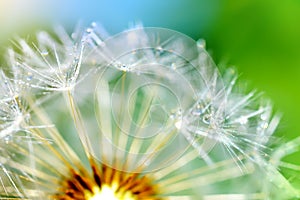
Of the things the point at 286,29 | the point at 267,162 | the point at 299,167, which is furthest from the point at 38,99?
the point at 286,29

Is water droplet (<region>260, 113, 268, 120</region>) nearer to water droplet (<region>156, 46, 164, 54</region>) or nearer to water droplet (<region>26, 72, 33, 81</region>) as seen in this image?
water droplet (<region>156, 46, 164, 54</region>)

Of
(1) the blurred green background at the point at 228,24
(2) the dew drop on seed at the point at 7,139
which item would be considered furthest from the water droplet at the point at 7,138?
(1) the blurred green background at the point at 228,24

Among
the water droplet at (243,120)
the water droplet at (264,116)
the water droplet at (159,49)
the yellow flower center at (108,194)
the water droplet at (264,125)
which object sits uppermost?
the water droplet at (159,49)

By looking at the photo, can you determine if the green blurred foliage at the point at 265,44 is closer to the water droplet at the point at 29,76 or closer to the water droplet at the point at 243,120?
the water droplet at the point at 243,120

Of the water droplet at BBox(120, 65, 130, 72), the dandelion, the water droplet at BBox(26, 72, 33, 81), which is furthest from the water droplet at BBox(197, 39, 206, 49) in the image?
the water droplet at BBox(26, 72, 33, 81)

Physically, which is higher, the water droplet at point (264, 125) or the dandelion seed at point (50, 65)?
Answer: the water droplet at point (264, 125)

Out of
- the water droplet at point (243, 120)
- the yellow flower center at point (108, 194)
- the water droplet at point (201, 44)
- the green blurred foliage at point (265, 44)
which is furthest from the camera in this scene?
the green blurred foliage at point (265, 44)

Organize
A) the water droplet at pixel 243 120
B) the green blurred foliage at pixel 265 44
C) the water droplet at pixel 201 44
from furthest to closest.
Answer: the green blurred foliage at pixel 265 44, the water droplet at pixel 201 44, the water droplet at pixel 243 120
